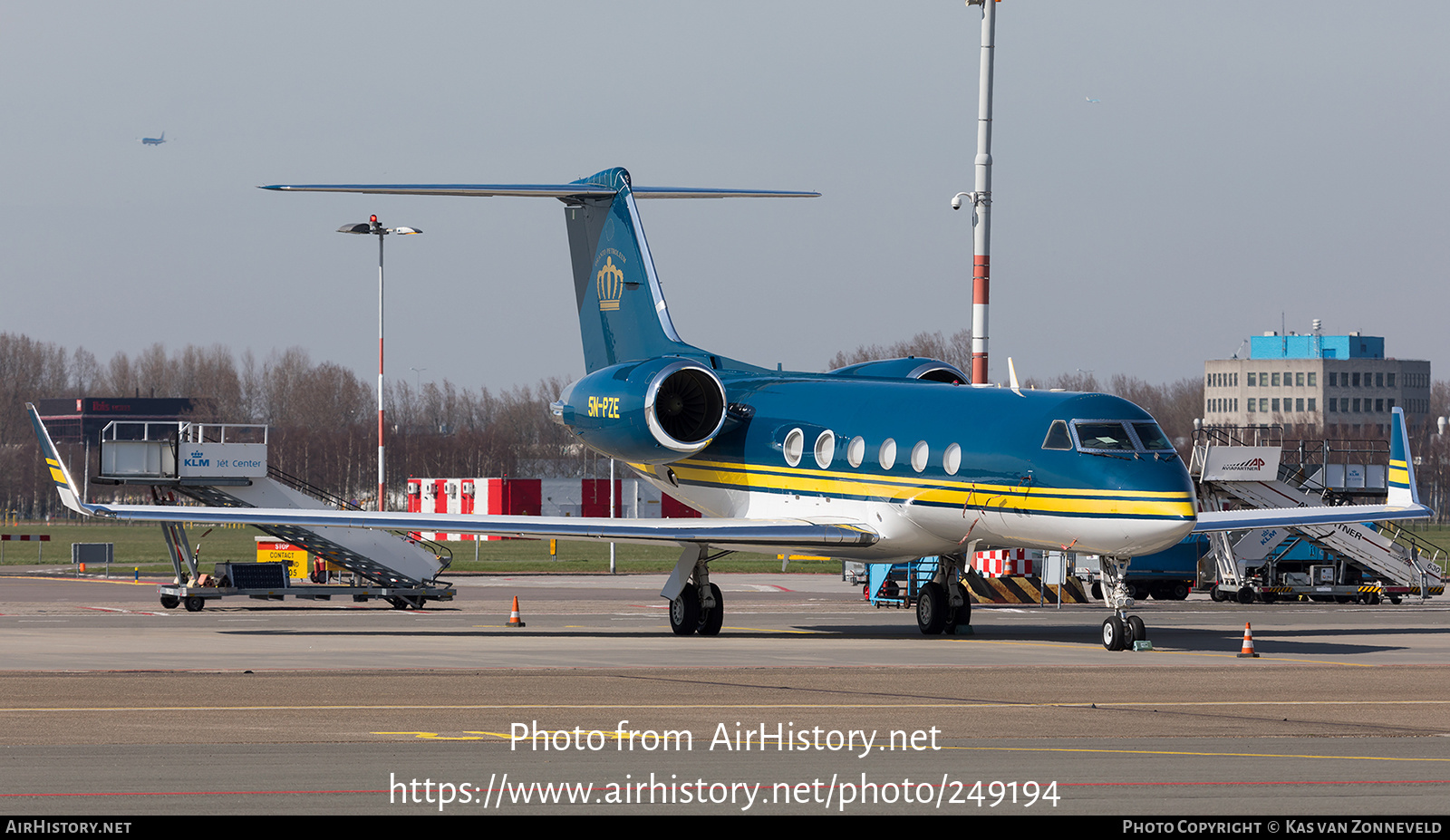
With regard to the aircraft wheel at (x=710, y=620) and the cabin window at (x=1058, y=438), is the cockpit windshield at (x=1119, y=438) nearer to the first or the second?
the cabin window at (x=1058, y=438)

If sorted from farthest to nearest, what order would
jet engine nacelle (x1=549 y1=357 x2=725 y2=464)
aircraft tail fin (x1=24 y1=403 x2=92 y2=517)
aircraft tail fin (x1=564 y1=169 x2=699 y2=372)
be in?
aircraft tail fin (x1=564 y1=169 x2=699 y2=372) → jet engine nacelle (x1=549 y1=357 x2=725 y2=464) → aircraft tail fin (x1=24 y1=403 x2=92 y2=517)

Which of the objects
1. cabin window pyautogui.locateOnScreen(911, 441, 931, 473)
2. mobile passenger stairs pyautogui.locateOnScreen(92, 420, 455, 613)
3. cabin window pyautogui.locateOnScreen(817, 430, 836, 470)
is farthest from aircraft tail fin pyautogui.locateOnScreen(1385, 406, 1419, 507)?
mobile passenger stairs pyautogui.locateOnScreen(92, 420, 455, 613)

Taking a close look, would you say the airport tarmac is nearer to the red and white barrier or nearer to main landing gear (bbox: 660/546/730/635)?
main landing gear (bbox: 660/546/730/635)

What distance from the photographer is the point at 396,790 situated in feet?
34.3

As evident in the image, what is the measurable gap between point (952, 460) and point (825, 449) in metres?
2.87

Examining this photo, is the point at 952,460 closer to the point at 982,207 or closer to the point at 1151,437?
the point at 1151,437

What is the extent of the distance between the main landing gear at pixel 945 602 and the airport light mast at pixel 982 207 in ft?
17.4

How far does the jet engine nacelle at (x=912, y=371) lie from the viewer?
99.9 ft

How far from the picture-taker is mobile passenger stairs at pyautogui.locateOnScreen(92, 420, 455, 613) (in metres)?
34.6

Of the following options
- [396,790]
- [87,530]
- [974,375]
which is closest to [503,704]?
[396,790]

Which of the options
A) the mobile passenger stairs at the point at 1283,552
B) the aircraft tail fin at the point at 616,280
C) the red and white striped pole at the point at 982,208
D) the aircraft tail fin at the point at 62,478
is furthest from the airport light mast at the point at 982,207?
the aircraft tail fin at the point at 62,478

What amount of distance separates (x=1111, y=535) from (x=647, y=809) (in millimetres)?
13791

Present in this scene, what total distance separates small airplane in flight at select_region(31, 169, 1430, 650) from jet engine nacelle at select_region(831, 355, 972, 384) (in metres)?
0.04

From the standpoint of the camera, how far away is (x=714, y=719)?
1485 centimetres
